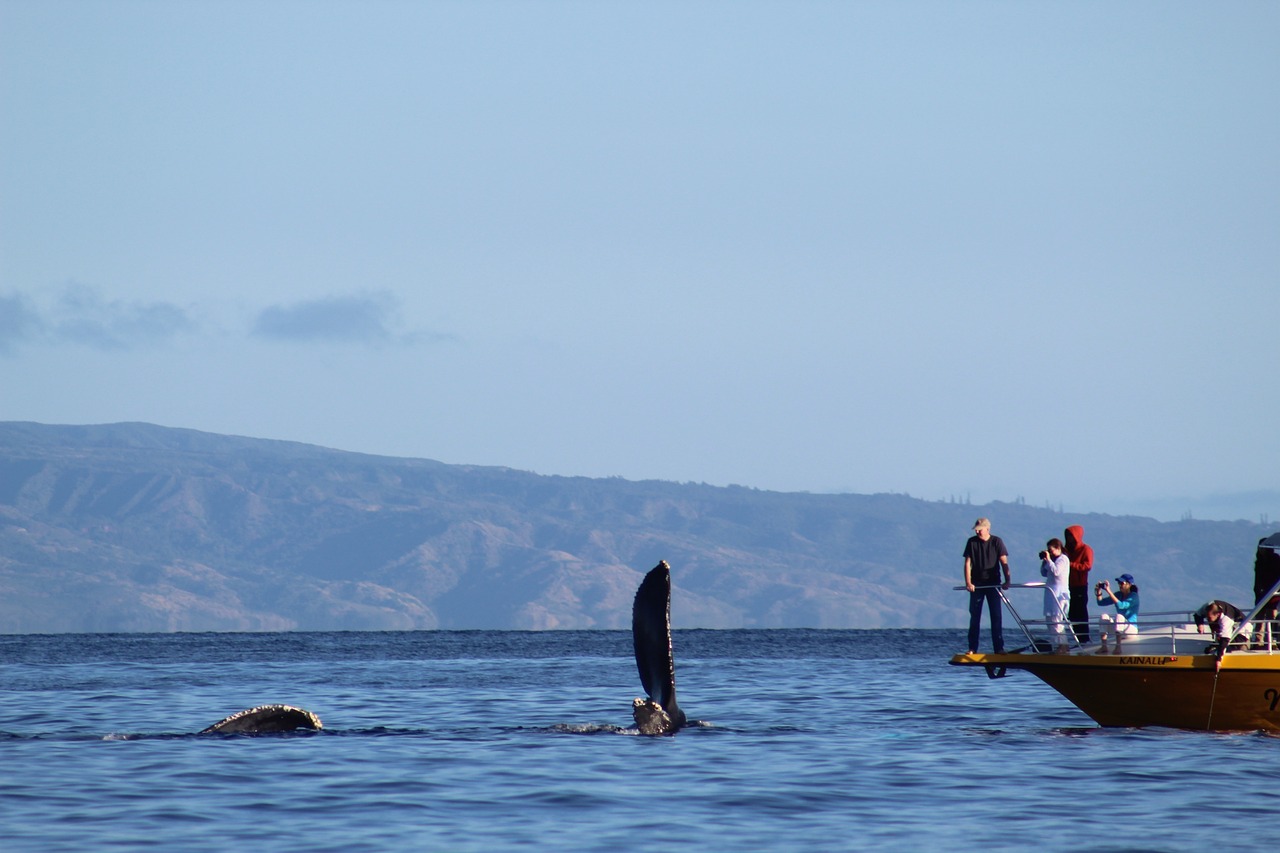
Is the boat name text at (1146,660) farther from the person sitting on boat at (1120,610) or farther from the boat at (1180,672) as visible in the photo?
the person sitting on boat at (1120,610)

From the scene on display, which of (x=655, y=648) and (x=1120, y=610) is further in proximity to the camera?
(x=1120, y=610)

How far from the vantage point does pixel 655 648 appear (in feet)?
72.8

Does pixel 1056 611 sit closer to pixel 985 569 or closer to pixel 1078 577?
pixel 1078 577

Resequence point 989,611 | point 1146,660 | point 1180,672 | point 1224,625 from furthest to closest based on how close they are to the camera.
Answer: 1. point 989,611
2. point 1146,660
3. point 1180,672
4. point 1224,625

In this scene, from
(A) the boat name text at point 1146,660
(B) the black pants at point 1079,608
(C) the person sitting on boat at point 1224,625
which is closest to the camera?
(C) the person sitting on boat at point 1224,625

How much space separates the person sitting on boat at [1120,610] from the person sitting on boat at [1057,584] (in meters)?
0.46

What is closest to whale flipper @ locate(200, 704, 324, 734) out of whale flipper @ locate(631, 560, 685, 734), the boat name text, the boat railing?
whale flipper @ locate(631, 560, 685, 734)

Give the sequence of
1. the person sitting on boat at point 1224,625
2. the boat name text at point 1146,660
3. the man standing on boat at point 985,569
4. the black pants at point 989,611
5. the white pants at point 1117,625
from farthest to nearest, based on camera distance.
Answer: the black pants at point 989,611 < the man standing on boat at point 985,569 < the white pants at point 1117,625 < the boat name text at point 1146,660 < the person sitting on boat at point 1224,625

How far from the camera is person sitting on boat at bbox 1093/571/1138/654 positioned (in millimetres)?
22375

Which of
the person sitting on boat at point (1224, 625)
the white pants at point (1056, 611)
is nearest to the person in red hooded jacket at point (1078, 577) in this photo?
the white pants at point (1056, 611)

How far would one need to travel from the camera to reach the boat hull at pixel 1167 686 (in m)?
21.1

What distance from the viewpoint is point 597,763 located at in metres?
20.1

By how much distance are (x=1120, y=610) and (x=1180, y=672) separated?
2206 millimetres

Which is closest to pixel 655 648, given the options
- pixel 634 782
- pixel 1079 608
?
pixel 634 782
